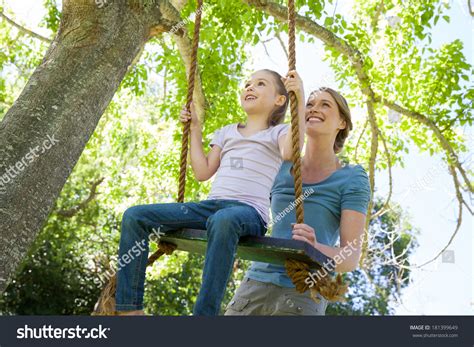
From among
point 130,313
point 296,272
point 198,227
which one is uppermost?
point 198,227

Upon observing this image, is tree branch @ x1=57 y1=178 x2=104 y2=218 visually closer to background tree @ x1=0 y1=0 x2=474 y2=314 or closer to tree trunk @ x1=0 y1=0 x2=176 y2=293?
background tree @ x1=0 y1=0 x2=474 y2=314

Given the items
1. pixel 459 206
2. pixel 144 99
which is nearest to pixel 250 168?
pixel 459 206

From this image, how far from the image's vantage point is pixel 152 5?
2705 mm

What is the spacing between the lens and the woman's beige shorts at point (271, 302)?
2334mm

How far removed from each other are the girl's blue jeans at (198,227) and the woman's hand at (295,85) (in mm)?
487

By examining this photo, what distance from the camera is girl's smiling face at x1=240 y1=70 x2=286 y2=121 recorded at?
2.81 metres

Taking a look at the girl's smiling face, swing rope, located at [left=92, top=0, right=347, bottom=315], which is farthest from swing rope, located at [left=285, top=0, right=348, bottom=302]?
the girl's smiling face

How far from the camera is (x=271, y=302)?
2.38 m

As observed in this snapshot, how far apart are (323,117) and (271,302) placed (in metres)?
0.84

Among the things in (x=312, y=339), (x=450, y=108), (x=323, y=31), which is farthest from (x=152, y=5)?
(x=450, y=108)

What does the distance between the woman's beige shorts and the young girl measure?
24 cm

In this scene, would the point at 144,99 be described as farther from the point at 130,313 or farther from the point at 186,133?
the point at 130,313

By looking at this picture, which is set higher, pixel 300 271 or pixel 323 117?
pixel 323 117

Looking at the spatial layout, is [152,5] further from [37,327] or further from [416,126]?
[416,126]
